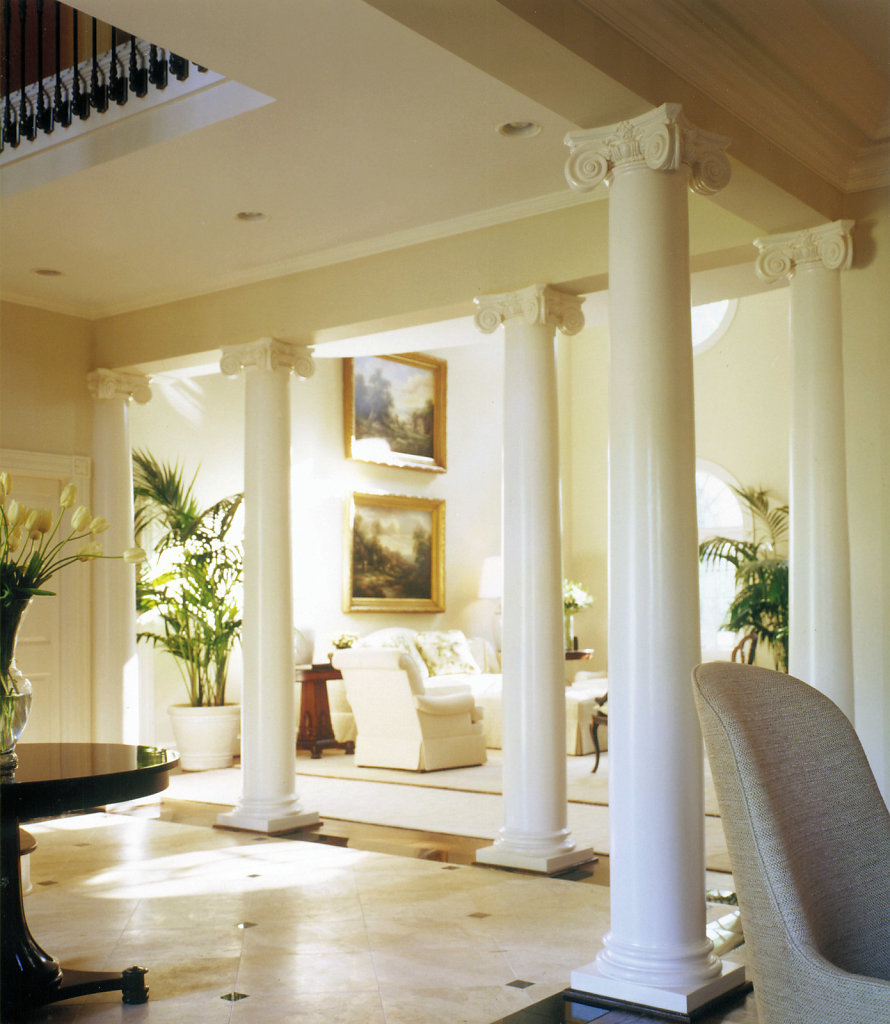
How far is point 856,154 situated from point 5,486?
3.91 metres

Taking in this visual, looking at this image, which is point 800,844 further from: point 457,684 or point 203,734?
point 457,684

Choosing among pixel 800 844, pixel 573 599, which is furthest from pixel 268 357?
pixel 573 599

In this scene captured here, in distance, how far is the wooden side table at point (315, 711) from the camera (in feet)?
32.5

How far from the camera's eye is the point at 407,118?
4.55m

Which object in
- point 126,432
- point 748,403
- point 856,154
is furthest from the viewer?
point 748,403

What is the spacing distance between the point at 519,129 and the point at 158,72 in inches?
64.0

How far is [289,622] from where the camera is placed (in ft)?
22.4

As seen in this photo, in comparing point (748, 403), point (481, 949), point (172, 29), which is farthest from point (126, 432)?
point (748, 403)

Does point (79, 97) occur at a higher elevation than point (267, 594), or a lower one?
higher

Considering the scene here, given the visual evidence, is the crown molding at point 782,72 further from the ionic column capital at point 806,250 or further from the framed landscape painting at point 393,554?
the framed landscape painting at point 393,554

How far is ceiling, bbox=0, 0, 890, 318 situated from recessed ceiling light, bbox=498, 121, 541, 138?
40mm

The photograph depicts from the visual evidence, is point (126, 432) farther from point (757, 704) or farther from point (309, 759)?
point (757, 704)

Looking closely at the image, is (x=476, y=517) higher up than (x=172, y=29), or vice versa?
(x=172, y=29)

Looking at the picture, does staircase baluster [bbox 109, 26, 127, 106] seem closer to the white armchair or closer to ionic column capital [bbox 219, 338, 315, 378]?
ionic column capital [bbox 219, 338, 315, 378]
